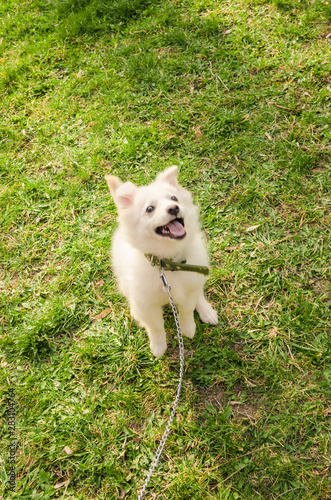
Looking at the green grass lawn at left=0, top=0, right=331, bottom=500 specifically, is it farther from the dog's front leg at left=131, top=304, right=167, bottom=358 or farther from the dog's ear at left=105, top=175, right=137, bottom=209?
the dog's ear at left=105, top=175, right=137, bottom=209

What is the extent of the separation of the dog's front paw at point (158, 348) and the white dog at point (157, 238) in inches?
9.7

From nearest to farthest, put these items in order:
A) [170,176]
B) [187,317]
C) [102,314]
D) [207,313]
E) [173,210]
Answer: [173,210]
[170,176]
[187,317]
[207,313]
[102,314]

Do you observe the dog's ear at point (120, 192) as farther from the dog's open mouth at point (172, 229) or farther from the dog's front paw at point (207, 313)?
the dog's front paw at point (207, 313)

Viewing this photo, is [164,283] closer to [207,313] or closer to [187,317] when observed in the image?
[187,317]

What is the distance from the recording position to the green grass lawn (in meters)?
2.31

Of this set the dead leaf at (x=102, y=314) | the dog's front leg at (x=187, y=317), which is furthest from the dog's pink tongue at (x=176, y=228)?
the dead leaf at (x=102, y=314)

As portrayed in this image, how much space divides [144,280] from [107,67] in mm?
3462

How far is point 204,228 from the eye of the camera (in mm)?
3230

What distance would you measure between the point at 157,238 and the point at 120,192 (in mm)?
385

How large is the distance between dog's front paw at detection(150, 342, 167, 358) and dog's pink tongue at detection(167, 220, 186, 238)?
102 cm

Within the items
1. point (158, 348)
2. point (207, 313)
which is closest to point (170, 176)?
point (207, 313)

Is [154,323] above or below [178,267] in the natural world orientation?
below

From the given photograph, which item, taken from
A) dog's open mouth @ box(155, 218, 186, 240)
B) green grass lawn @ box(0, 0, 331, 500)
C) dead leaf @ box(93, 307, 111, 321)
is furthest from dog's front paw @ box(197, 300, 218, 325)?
dog's open mouth @ box(155, 218, 186, 240)

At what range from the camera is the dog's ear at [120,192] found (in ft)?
7.18
